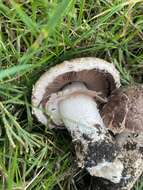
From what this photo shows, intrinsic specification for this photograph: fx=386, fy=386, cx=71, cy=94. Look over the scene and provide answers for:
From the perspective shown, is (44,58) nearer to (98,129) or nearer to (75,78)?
(75,78)

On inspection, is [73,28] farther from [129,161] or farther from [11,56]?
[129,161]

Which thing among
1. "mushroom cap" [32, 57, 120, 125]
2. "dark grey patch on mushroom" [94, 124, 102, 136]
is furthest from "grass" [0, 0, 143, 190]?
"dark grey patch on mushroom" [94, 124, 102, 136]

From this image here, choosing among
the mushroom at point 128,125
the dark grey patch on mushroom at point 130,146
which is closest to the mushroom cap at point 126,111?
the mushroom at point 128,125

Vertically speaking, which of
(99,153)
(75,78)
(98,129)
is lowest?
(99,153)

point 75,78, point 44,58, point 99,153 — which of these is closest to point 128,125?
point 99,153

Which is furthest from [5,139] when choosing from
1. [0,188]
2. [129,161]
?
[129,161]

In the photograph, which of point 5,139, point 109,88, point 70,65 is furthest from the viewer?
point 109,88

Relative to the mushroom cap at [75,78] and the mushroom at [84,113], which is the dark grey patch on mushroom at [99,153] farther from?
the mushroom cap at [75,78]
